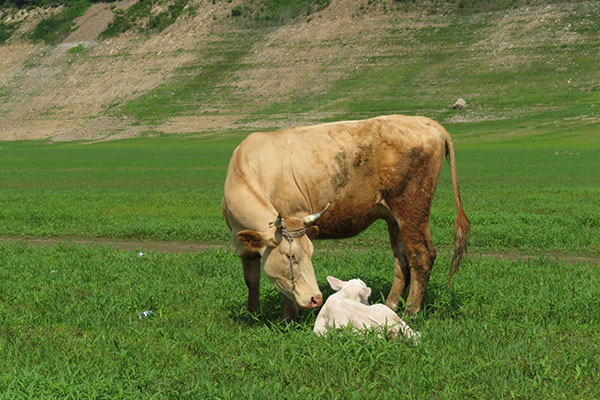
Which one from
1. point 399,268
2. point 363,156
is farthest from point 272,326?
point 363,156

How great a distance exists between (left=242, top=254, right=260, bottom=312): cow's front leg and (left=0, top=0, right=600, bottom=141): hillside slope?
71.4 meters

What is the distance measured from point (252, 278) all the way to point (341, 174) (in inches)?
66.4

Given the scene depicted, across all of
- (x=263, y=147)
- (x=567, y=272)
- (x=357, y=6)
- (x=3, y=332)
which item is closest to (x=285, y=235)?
(x=263, y=147)

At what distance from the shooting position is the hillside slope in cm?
8731

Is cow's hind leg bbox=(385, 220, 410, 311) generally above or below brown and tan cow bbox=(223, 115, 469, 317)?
below

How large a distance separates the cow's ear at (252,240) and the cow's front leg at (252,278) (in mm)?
736

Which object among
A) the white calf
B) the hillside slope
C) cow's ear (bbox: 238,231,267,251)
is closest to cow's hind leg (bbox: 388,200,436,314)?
the white calf

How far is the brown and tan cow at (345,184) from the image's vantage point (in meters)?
7.89

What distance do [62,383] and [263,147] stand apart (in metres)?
3.68

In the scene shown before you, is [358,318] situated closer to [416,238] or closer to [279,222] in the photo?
[279,222]

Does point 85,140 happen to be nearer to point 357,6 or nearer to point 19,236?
point 357,6

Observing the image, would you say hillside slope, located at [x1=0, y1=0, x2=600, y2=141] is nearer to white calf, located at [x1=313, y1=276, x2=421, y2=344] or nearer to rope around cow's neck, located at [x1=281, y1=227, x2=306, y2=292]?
white calf, located at [x1=313, y1=276, x2=421, y2=344]

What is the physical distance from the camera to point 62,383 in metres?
5.64

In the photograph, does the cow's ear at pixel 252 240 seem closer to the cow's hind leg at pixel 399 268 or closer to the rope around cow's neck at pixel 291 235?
the rope around cow's neck at pixel 291 235
